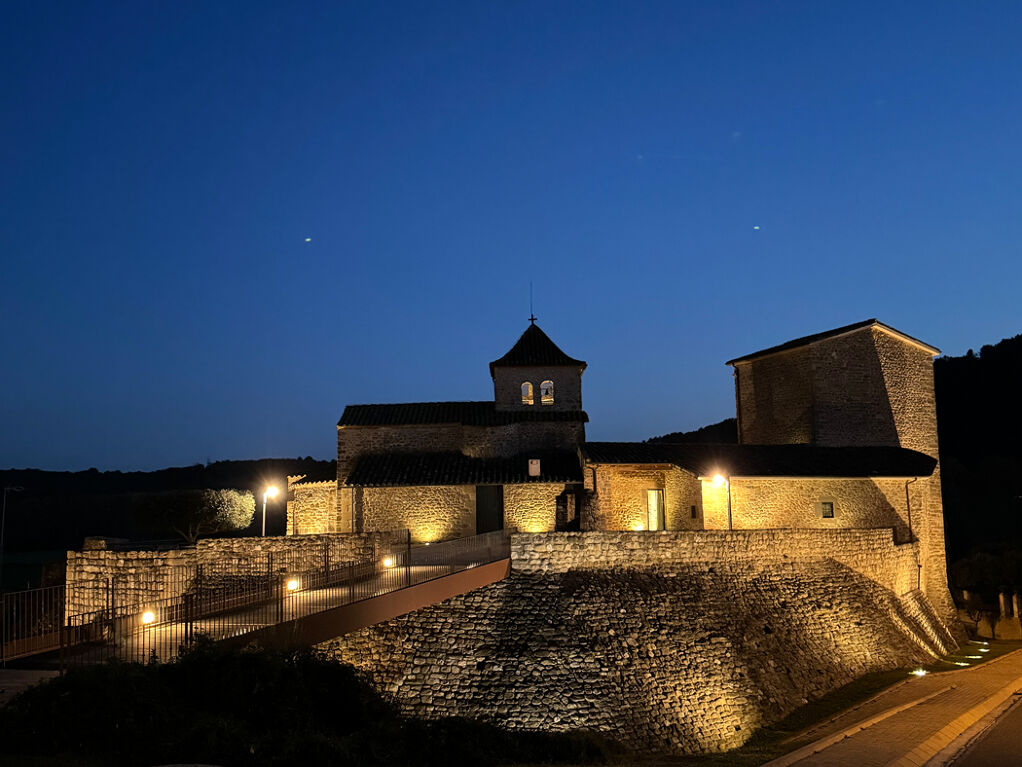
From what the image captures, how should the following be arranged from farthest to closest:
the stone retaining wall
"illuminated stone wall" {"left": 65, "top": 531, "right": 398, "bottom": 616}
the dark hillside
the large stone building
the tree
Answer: the dark hillside
the tree
the large stone building
"illuminated stone wall" {"left": 65, "top": 531, "right": 398, "bottom": 616}
the stone retaining wall

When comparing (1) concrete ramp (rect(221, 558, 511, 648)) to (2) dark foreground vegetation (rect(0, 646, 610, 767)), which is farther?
(1) concrete ramp (rect(221, 558, 511, 648))

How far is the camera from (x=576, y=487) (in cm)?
2820

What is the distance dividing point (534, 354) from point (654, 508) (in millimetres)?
8289

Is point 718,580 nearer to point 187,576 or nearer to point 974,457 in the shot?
point 187,576

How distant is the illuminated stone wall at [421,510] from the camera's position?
28.6 meters

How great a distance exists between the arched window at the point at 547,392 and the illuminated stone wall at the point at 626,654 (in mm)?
12642

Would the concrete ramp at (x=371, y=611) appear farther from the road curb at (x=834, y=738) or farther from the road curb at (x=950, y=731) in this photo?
the road curb at (x=950, y=731)

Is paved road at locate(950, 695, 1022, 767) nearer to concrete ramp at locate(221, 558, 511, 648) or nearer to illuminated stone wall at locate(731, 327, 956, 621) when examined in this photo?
concrete ramp at locate(221, 558, 511, 648)

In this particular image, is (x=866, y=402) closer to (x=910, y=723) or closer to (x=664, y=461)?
(x=664, y=461)

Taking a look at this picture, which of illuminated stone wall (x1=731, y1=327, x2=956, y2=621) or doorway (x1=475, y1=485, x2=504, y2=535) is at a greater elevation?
illuminated stone wall (x1=731, y1=327, x2=956, y2=621)

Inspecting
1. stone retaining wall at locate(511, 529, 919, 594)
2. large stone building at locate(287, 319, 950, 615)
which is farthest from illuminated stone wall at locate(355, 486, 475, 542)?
stone retaining wall at locate(511, 529, 919, 594)

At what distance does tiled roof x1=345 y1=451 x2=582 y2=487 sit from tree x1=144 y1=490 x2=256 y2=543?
783cm

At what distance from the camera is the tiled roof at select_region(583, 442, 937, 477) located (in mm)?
26078

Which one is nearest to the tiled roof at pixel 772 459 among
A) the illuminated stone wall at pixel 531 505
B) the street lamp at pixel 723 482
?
the street lamp at pixel 723 482
